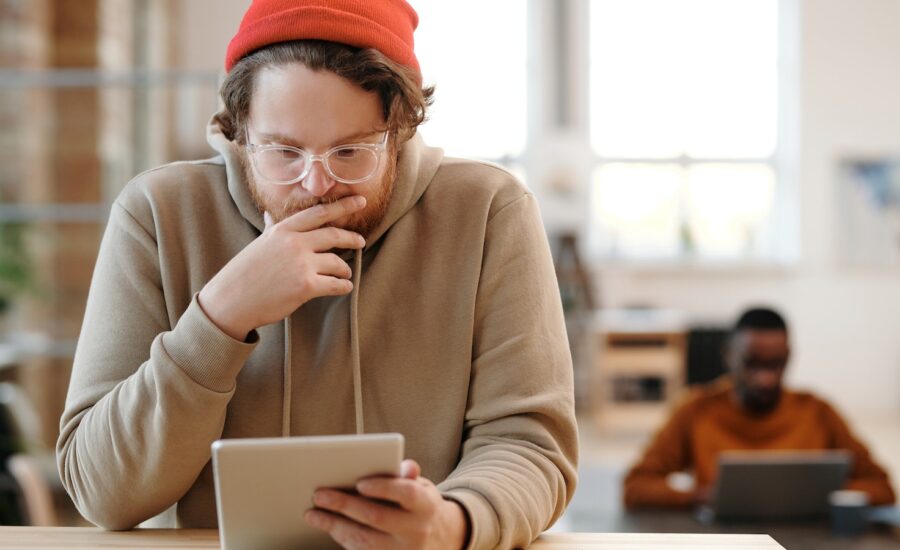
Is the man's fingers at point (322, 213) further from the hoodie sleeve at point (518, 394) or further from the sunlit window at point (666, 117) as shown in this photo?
the sunlit window at point (666, 117)

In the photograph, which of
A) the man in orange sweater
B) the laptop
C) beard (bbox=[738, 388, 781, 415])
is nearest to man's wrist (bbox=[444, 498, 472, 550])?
the laptop

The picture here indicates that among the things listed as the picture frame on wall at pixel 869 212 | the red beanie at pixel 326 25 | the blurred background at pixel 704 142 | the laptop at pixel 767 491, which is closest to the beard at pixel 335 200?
the red beanie at pixel 326 25

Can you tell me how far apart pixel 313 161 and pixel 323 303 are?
0.61 feet

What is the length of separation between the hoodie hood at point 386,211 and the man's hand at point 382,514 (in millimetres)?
276

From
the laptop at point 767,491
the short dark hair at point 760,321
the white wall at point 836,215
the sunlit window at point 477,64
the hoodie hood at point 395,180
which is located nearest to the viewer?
the hoodie hood at point 395,180

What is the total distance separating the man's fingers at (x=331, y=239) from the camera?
1094 mm

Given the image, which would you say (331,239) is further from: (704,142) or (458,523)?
(704,142)

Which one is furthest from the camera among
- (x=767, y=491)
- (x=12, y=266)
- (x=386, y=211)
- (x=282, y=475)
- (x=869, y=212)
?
(x=869, y=212)

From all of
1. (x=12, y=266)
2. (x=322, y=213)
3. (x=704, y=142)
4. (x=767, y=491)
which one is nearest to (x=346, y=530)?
(x=322, y=213)

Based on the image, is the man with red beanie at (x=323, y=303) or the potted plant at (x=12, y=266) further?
the potted plant at (x=12, y=266)

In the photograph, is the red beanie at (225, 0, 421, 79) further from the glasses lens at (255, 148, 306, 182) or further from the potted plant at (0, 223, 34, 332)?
the potted plant at (0, 223, 34, 332)

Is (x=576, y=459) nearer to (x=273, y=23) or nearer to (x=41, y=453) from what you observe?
(x=273, y=23)

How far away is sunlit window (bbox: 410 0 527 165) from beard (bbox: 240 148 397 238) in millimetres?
7331

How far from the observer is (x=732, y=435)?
3275 mm
